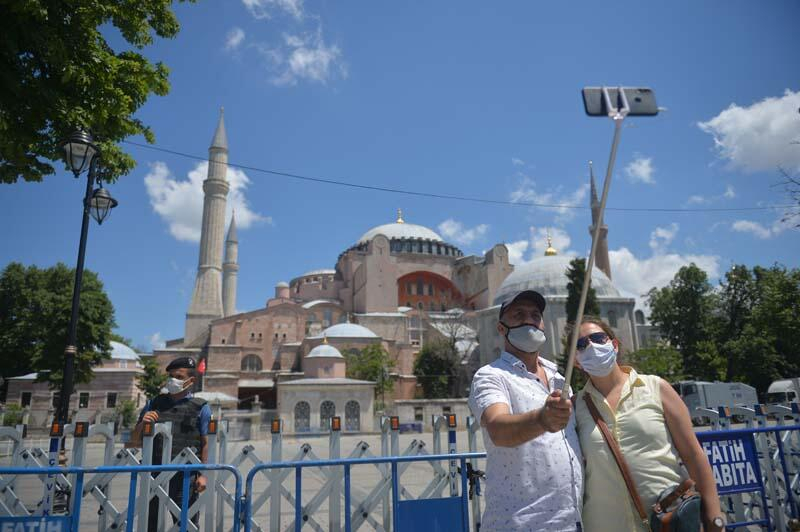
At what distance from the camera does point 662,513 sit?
2.19 m

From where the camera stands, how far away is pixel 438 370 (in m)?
35.7

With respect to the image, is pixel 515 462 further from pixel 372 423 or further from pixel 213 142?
pixel 213 142

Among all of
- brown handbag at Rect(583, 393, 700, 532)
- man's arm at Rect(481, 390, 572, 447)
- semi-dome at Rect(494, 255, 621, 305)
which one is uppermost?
semi-dome at Rect(494, 255, 621, 305)

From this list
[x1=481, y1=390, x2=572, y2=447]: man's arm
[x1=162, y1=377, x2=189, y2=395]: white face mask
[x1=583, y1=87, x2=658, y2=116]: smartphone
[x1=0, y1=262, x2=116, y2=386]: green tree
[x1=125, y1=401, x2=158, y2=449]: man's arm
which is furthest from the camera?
[x1=0, y1=262, x2=116, y2=386]: green tree

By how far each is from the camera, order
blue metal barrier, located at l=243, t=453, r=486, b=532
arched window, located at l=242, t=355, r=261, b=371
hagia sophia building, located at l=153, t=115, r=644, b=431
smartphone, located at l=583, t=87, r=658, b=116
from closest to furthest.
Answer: smartphone, located at l=583, t=87, r=658, b=116 < blue metal barrier, located at l=243, t=453, r=486, b=532 < hagia sophia building, located at l=153, t=115, r=644, b=431 < arched window, located at l=242, t=355, r=261, b=371

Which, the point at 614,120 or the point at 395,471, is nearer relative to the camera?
the point at 614,120

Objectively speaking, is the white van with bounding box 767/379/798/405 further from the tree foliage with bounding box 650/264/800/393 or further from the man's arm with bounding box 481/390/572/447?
the man's arm with bounding box 481/390/572/447

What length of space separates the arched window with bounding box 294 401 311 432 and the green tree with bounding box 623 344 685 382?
55.7ft

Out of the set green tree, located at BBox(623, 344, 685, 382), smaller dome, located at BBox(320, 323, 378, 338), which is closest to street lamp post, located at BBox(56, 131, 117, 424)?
green tree, located at BBox(623, 344, 685, 382)

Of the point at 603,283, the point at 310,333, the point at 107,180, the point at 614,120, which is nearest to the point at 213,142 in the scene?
the point at 310,333

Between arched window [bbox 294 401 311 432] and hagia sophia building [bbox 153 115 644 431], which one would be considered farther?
hagia sophia building [bbox 153 115 644 431]

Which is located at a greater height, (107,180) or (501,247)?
(501,247)

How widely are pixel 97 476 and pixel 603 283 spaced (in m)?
31.3

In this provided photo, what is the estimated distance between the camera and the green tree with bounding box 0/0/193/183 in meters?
5.40
